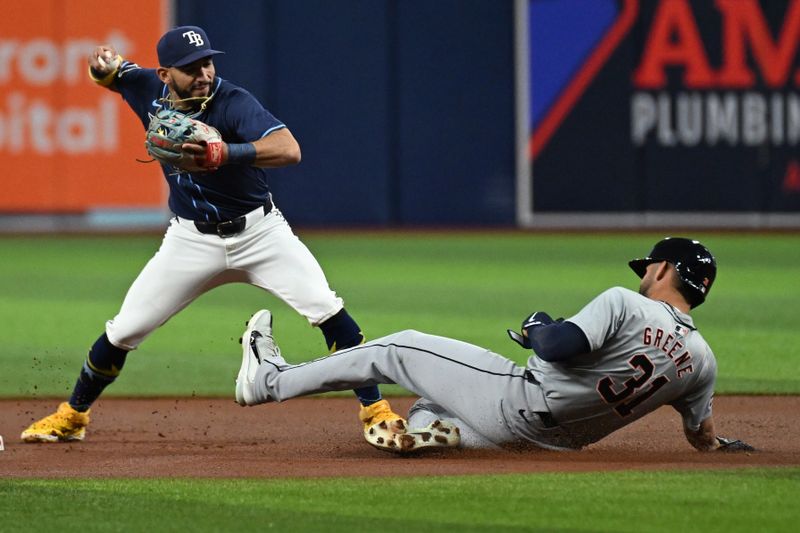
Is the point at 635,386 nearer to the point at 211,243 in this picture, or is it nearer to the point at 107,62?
the point at 211,243

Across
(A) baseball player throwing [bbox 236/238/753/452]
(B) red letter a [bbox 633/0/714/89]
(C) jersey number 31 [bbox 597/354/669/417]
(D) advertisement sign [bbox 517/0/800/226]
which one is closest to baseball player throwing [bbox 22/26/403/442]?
(A) baseball player throwing [bbox 236/238/753/452]

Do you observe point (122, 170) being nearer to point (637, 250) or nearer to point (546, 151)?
point (546, 151)

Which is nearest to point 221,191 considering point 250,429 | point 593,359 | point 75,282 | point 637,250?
point 250,429

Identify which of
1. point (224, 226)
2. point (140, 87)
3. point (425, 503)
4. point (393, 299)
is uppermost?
point (140, 87)

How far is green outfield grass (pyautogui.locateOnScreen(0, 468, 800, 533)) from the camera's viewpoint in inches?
173

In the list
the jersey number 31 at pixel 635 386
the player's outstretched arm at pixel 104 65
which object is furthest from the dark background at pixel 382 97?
the jersey number 31 at pixel 635 386

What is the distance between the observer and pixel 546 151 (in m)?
20.6

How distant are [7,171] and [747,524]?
57.8 feet

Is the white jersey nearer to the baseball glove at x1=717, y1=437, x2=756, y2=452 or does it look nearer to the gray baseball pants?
the gray baseball pants

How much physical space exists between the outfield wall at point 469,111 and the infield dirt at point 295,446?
12.9 m

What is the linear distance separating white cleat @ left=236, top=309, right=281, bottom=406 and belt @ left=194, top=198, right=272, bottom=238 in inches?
14.9

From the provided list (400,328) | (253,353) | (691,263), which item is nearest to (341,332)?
(253,353)

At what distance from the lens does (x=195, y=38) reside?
243 inches

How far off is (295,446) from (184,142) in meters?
1.41
